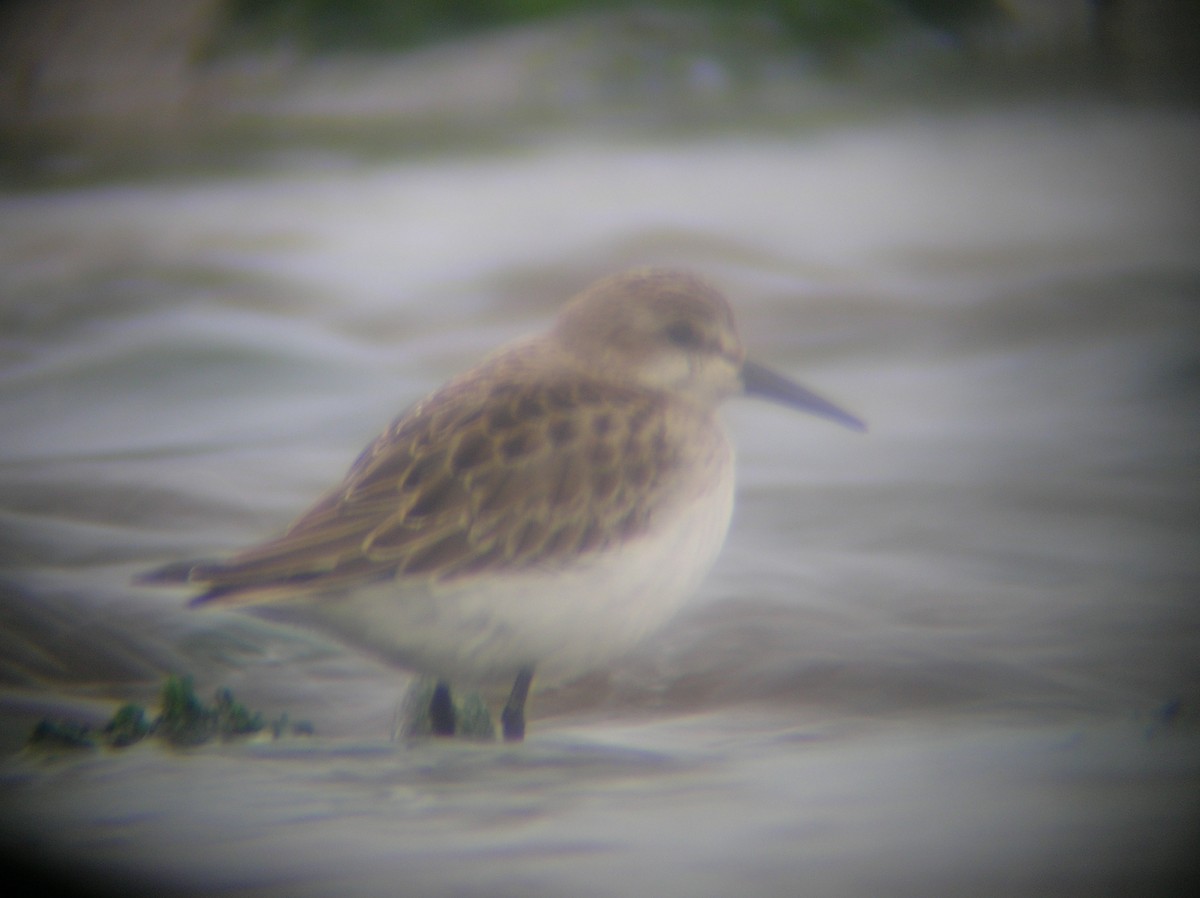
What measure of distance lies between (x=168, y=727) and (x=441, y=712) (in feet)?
2.14

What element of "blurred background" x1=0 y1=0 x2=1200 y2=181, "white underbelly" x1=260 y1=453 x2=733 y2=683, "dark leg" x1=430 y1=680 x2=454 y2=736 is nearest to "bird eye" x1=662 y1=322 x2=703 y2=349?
"white underbelly" x1=260 y1=453 x2=733 y2=683

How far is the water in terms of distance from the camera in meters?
2.48

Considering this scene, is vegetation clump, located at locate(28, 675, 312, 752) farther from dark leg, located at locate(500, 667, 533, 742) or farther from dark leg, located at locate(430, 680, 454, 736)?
dark leg, located at locate(500, 667, 533, 742)

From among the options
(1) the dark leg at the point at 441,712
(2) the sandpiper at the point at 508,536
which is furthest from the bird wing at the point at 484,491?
(1) the dark leg at the point at 441,712

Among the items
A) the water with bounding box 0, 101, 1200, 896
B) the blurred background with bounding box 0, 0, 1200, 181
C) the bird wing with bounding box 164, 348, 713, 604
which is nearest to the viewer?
the water with bounding box 0, 101, 1200, 896

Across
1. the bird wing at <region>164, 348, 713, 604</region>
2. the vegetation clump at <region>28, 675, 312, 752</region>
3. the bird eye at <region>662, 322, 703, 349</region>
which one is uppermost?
the bird eye at <region>662, 322, 703, 349</region>

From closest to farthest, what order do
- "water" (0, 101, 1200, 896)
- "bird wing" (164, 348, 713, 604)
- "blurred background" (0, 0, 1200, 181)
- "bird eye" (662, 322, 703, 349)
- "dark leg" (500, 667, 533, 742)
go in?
1. "water" (0, 101, 1200, 896)
2. "bird wing" (164, 348, 713, 604)
3. "dark leg" (500, 667, 533, 742)
4. "bird eye" (662, 322, 703, 349)
5. "blurred background" (0, 0, 1200, 181)

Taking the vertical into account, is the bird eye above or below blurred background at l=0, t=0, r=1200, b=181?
below

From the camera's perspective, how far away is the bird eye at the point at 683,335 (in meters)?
3.51

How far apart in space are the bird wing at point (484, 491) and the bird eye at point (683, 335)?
0.96 ft

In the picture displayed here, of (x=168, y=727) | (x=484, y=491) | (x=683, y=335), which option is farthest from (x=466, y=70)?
(x=168, y=727)

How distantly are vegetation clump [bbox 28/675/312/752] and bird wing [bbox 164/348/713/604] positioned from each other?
330 millimetres

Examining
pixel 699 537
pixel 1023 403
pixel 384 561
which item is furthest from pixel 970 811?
pixel 1023 403

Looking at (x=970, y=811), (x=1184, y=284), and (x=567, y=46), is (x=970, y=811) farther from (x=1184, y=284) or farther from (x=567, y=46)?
(x=567, y=46)
